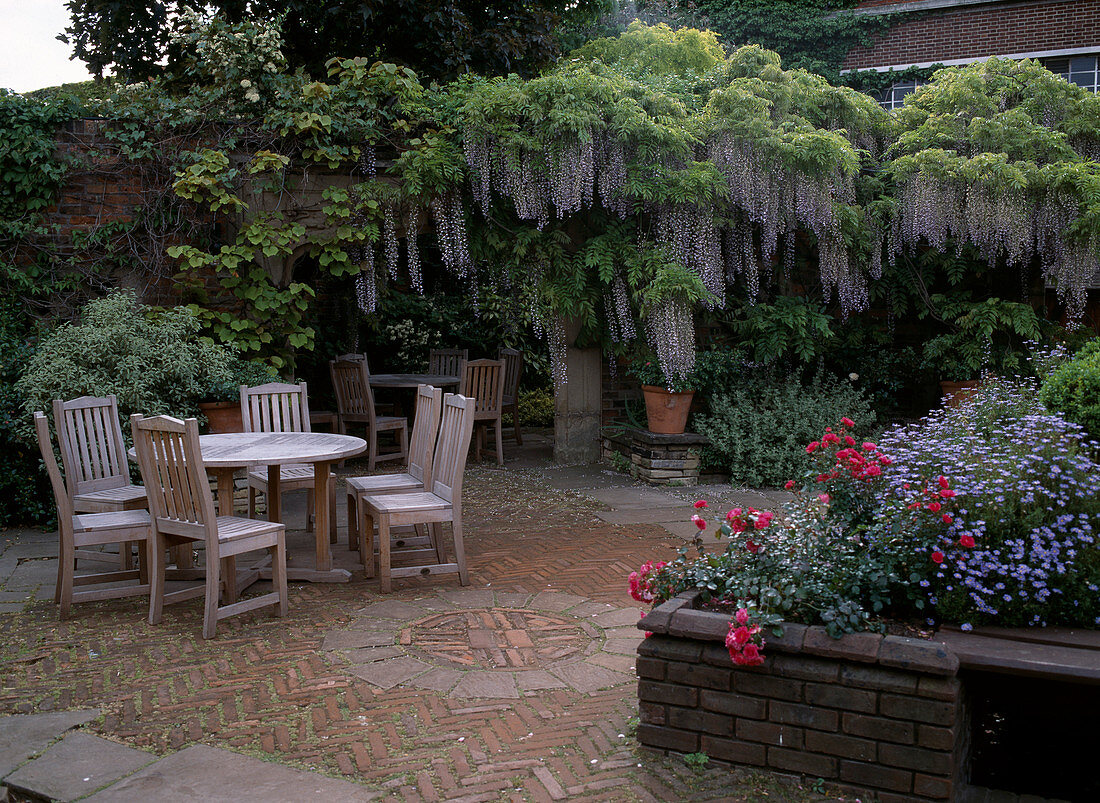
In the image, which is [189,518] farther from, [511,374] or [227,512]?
[511,374]

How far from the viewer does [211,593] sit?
3.59m

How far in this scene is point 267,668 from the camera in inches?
127

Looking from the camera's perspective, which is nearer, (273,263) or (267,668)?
(267,668)

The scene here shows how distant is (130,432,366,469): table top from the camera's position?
3.88 metres

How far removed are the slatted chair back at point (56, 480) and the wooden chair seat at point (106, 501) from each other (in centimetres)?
24

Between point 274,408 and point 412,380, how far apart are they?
10.1 feet

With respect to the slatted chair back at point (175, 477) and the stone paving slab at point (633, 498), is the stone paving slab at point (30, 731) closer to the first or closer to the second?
the slatted chair back at point (175, 477)

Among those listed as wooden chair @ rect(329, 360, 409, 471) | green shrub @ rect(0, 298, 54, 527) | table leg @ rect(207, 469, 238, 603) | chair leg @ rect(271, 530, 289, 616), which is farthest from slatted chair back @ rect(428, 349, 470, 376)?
chair leg @ rect(271, 530, 289, 616)

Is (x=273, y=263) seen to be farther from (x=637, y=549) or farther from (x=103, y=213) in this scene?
(x=637, y=549)

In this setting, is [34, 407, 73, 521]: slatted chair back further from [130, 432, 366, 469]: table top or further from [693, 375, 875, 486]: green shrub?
[693, 375, 875, 486]: green shrub

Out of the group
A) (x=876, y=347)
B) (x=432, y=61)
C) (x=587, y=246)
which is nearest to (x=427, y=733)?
(x=587, y=246)

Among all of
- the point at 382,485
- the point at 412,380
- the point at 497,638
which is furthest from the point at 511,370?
the point at 497,638

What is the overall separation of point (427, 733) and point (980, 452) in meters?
2.12

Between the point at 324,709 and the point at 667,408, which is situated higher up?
the point at 667,408
